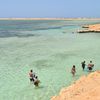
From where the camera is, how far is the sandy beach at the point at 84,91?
1651cm

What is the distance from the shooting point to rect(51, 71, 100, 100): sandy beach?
16.5m

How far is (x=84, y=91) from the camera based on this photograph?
58.1ft

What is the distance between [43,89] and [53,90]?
843 mm

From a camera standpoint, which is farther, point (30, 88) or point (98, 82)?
point (30, 88)

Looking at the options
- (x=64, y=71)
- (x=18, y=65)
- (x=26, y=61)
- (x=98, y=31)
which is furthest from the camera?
(x=98, y=31)

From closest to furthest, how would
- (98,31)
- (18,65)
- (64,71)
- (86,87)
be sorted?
1. (86,87)
2. (64,71)
3. (18,65)
4. (98,31)

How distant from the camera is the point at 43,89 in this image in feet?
68.2

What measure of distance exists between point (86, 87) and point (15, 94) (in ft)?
17.4

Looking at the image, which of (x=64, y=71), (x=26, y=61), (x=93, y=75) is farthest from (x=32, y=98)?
(x=26, y=61)

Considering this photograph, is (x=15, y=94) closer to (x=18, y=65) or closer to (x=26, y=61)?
(x=18, y=65)

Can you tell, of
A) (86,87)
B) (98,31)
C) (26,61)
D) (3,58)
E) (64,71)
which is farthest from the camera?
(98,31)

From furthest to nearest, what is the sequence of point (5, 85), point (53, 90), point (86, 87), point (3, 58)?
point (3, 58)
point (5, 85)
point (53, 90)
point (86, 87)

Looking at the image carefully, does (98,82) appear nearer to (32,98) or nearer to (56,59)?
(32,98)

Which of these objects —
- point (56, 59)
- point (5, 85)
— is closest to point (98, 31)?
point (56, 59)
